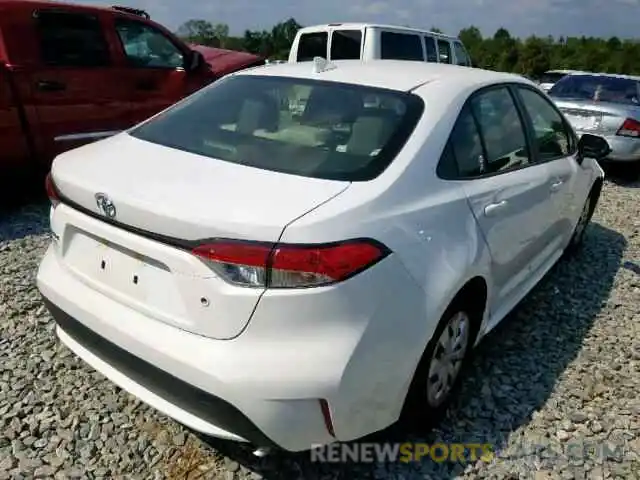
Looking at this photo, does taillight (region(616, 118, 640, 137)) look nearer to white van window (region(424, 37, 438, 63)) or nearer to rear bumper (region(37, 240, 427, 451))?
white van window (region(424, 37, 438, 63))

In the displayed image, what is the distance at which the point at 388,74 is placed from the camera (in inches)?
106

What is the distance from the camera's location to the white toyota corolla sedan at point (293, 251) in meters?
1.73

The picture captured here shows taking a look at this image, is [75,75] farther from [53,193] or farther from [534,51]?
[534,51]

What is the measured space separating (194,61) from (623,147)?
547cm

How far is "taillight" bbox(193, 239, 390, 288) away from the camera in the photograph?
168cm

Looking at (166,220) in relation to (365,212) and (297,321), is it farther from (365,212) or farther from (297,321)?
(365,212)

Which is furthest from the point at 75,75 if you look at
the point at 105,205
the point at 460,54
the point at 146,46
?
the point at 460,54

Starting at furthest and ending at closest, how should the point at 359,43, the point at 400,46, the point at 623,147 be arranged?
1. the point at 400,46
2. the point at 359,43
3. the point at 623,147

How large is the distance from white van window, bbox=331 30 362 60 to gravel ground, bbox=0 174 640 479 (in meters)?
7.00

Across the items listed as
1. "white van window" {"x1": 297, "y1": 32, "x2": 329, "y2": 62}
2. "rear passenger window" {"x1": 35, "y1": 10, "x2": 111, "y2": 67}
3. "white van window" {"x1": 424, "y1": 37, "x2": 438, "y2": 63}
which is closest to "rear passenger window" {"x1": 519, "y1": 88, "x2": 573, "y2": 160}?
"rear passenger window" {"x1": 35, "y1": 10, "x2": 111, "y2": 67}

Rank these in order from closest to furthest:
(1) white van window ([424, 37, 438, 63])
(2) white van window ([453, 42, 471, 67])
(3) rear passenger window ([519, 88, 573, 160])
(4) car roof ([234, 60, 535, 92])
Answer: (4) car roof ([234, 60, 535, 92])
(3) rear passenger window ([519, 88, 573, 160])
(1) white van window ([424, 37, 438, 63])
(2) white van window ([453, 42, 471, 67])

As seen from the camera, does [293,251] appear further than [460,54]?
No

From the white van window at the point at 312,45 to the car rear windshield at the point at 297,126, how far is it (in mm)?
7555

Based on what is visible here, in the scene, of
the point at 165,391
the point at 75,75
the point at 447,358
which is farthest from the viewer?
the point at 75,75
